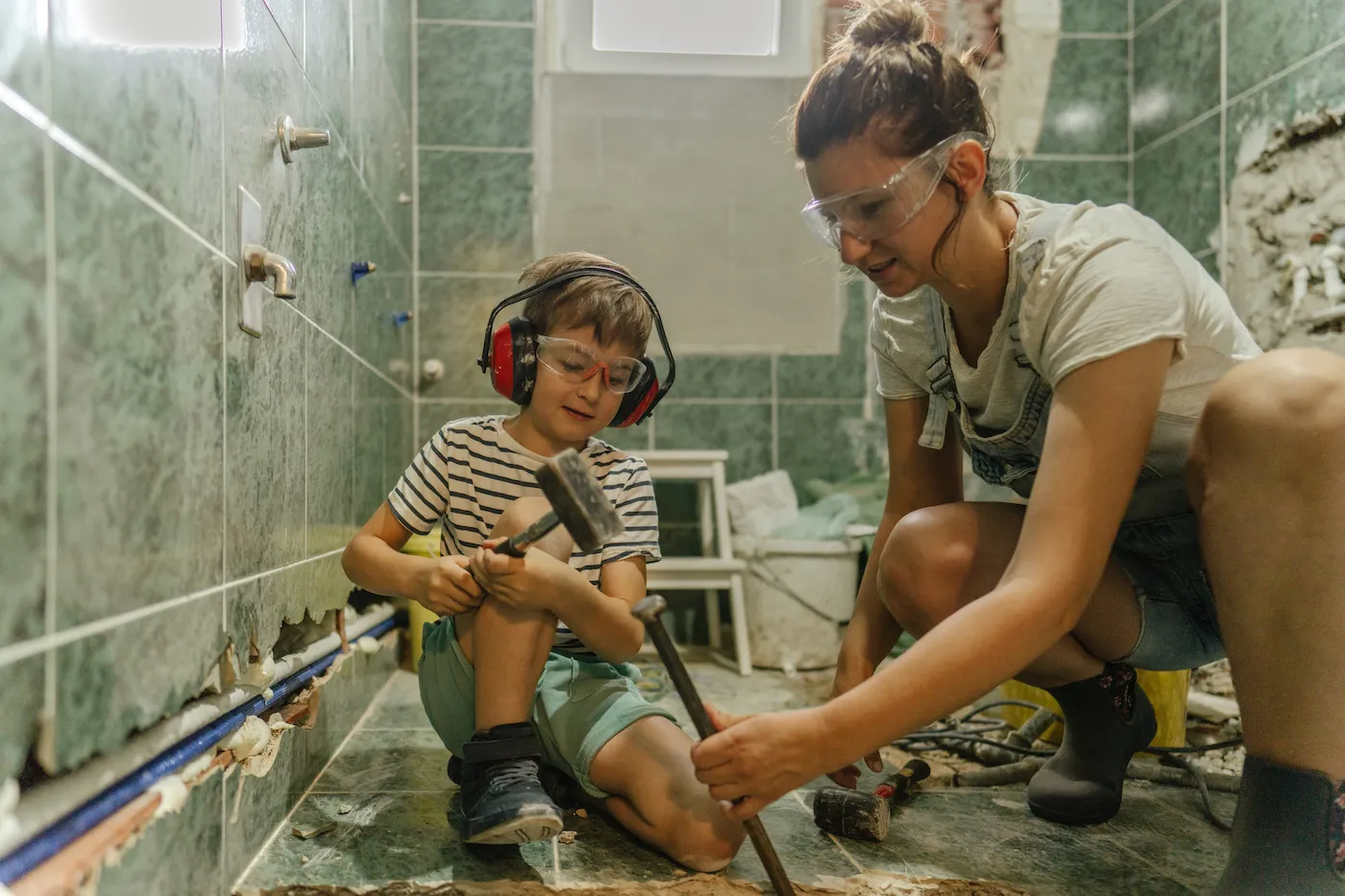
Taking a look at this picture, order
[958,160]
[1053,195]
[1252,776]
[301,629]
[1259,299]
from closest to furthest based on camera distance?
[1252,776], [958,160], [301,629], [1259,299], [1053,195]

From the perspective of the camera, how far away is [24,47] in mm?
634

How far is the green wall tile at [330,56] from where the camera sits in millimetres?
1498

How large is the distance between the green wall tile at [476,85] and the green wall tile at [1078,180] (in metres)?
1.70

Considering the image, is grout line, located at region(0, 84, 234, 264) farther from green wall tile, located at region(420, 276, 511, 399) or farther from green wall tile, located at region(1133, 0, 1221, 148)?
green wall tile, located at region(1133, 0, 1221, 148)

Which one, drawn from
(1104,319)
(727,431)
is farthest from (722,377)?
(1104,319)

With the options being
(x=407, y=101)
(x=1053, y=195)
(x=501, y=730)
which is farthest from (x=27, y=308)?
(x=1053, y=195)

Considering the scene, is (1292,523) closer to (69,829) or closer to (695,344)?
(69,829)

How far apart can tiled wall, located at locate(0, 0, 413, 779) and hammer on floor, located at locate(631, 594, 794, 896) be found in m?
0.43

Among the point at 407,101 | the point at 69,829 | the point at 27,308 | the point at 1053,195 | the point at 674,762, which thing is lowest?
the point at 674,762

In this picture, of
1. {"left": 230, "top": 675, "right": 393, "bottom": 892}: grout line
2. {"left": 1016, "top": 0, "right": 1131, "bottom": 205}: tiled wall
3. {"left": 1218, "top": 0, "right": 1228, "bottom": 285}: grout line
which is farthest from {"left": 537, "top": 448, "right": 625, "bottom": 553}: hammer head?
{"left": 1016, "top": 0, "right": 1131, "bottom": 205}: tiled wall

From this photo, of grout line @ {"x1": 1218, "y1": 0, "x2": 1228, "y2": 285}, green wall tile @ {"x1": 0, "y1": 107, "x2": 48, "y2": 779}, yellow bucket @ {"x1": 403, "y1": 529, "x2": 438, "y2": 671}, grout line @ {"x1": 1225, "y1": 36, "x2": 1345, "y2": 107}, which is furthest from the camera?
grout line @ {"x1": 1218, "y1": 0, "x2": 1228, "y2": 285}

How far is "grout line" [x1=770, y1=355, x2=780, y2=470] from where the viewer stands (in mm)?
3176

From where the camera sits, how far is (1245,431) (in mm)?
1026

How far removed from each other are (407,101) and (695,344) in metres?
1.18
